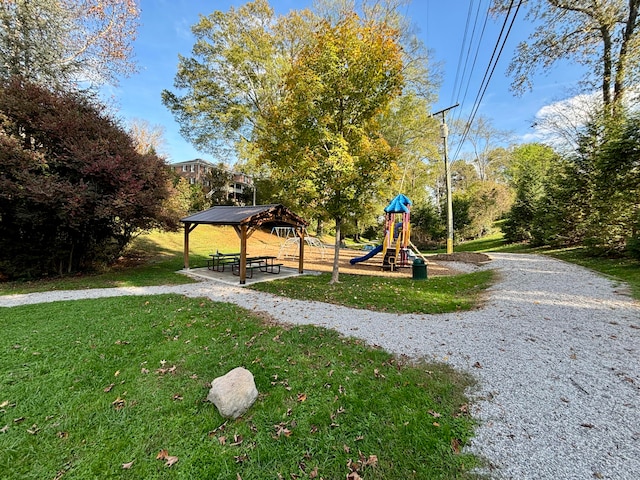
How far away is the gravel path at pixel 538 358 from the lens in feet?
7.23

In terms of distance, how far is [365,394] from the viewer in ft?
10.2

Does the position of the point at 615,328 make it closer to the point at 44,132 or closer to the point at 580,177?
the point at 580,177

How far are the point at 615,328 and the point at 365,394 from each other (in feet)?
14.4

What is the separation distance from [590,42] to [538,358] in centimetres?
1670

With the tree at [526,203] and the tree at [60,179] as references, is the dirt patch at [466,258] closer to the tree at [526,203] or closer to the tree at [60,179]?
the tree at [526,203]

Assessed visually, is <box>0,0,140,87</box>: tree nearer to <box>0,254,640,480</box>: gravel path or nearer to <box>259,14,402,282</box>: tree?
<box>259,14,402,282</box>: tree

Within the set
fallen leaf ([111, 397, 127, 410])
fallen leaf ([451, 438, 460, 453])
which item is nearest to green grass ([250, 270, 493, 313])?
fallen leaf ([451, 438, 460, 453])

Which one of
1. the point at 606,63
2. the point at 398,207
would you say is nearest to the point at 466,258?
the point at 398,207

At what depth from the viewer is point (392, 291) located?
25.7 feet

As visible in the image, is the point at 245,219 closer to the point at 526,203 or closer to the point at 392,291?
the point at 392,291

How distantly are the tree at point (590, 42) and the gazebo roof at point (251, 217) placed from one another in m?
11.5

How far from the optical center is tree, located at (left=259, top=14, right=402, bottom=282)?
26.8ft

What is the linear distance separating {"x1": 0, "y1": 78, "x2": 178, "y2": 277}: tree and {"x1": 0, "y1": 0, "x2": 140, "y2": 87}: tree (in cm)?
292

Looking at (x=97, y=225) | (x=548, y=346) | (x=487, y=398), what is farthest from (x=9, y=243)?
(x=548, y=346)
